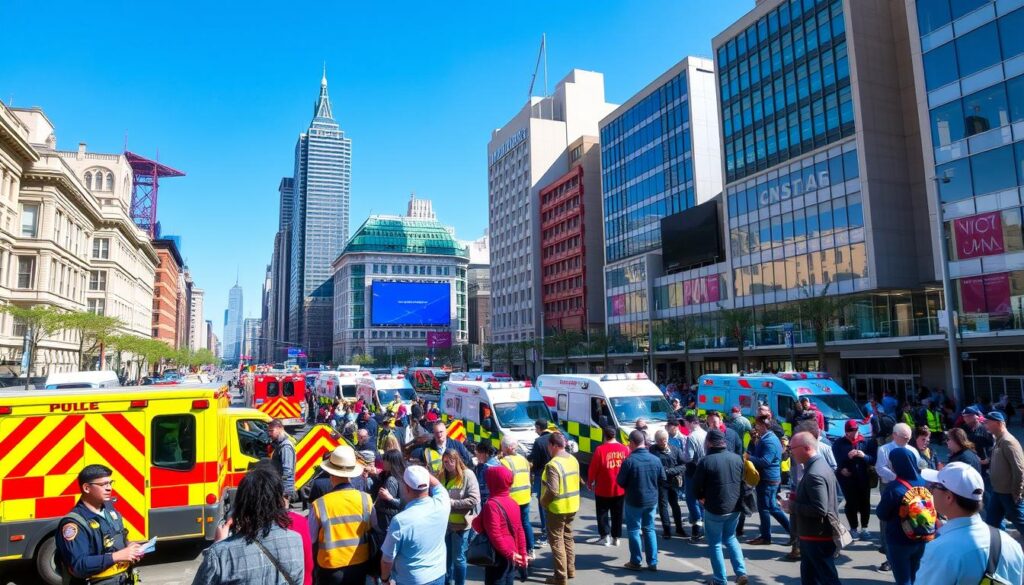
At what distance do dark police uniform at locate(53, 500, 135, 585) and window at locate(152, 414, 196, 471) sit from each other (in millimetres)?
4145

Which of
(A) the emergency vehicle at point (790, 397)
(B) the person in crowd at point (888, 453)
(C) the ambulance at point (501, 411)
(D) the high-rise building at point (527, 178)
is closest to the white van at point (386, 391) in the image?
(C) the ambulance at point (501, 411)

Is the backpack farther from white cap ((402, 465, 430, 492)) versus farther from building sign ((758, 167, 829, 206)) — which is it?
building sign ((758, 167, 829, 206))

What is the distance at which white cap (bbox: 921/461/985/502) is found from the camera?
336 cm

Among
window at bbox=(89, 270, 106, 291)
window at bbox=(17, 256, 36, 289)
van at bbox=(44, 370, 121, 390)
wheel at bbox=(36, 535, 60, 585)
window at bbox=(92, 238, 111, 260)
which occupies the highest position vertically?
window at bbox=(92, 238, 111, 260)

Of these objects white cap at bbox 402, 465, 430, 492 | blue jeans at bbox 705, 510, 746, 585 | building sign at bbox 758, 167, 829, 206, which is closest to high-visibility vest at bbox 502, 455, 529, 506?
blue jeans at bbox 705, 510, 746, 585

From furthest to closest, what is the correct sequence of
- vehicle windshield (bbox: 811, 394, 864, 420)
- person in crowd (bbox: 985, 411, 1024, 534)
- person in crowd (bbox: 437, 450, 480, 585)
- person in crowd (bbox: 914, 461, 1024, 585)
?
vehicle windshield (bbox: 811, 394, 864, 420), person in crowd (bbox: 985, 411, 1024, 534), person in crowd (bbox: 437, 450, 480, 585), person in crowd (bbox: 914, 461, 1024, 585)

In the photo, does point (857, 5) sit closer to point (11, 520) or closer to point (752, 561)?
point (752, 561)

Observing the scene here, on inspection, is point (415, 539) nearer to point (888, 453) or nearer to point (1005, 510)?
point (888, 453)

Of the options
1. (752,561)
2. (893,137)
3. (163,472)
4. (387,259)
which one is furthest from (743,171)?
(387,259)

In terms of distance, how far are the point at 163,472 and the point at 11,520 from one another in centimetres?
175

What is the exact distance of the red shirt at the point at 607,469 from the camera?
29.0 ft

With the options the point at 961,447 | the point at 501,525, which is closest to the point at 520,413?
the point at 961,447

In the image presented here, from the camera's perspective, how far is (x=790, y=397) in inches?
631

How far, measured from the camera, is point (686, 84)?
2287 inches
